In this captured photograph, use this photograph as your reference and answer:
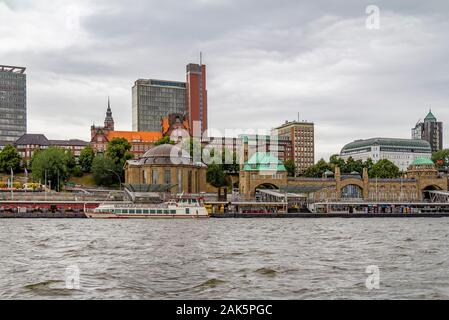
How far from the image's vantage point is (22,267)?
2839 centimetres

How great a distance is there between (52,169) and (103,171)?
1264cm

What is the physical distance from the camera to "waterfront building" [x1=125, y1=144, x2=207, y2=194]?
124688mm

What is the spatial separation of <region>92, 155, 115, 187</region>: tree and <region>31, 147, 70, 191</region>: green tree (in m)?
7.00

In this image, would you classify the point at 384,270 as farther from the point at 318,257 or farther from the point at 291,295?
the point at 291,295

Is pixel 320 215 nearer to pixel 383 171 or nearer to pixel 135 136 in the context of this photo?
pixel 383 171

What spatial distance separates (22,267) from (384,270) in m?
16.6

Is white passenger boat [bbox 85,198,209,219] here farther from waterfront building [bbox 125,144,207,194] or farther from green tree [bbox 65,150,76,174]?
green tree [bbox 65,150,76,174]

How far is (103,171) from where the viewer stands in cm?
14212

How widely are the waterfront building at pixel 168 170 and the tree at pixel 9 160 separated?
36709mm

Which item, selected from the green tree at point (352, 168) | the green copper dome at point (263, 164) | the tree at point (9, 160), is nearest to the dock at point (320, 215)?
the green copper dome at point (263, 164)

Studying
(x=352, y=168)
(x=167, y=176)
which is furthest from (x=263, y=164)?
(x=352, y=168)

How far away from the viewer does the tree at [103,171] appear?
141750mm
